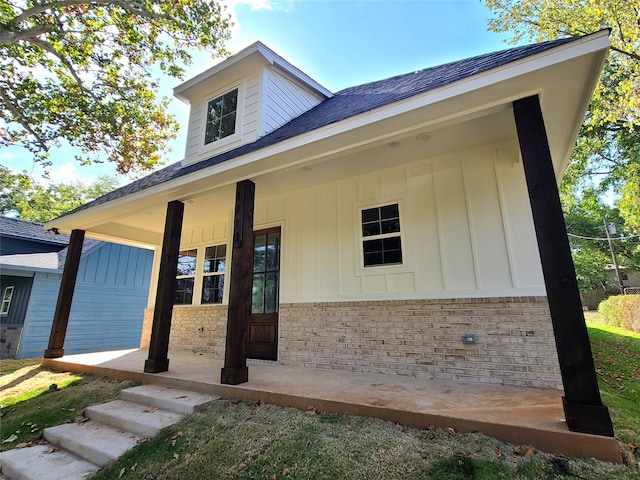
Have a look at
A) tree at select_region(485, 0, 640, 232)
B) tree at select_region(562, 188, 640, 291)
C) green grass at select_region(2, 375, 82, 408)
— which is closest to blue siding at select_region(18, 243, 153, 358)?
green grass at select_region(2, 375, 82, 408)

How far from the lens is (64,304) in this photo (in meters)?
6.63

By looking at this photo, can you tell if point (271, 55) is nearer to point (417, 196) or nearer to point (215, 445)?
point (417, 196)

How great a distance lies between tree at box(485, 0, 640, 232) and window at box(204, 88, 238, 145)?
7.85m

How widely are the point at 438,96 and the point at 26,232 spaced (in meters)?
14.1

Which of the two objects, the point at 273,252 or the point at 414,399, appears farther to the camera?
the point at 273,252

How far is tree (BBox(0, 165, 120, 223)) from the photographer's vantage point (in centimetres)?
1947

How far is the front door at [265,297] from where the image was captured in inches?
225

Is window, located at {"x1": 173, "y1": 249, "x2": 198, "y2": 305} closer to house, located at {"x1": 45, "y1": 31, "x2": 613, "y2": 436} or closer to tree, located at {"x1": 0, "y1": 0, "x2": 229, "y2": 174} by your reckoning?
house, located at {"x1": 45, "y1": 31, "x2": 613, "y2": 436}

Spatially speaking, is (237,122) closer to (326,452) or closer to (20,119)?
(326,452)

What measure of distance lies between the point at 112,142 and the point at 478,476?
1257 cm

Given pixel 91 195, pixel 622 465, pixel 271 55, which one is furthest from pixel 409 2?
pixel 91 195

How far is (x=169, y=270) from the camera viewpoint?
16.4ft

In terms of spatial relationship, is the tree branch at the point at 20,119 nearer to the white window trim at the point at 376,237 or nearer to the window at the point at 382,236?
the white window trim at the point at 376,237

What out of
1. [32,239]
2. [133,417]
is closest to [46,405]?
[133,417]
